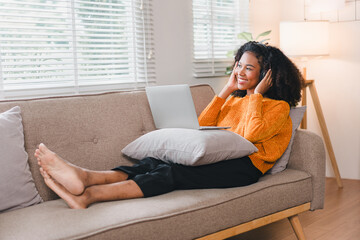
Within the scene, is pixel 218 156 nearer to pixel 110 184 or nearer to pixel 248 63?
pixel 110 184

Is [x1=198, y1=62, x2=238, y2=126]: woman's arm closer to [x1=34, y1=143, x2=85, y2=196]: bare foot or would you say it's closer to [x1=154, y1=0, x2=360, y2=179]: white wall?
[x1=154, y1=0, x2=360, y2=179]: white wall

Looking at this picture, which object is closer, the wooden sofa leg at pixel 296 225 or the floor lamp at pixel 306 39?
the wooden sofa leg at pixel 296 225

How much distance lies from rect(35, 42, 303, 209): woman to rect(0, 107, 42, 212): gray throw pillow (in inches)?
4.3

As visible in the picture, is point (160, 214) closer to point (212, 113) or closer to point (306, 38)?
Answer: point (212, 113)

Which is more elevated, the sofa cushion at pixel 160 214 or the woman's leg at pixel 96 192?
the woman's leg at pixel 96 192

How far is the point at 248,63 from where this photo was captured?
2408 millimetres

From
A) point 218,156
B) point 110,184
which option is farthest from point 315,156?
point 110,184

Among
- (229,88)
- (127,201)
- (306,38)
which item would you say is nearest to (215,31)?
(306,38)

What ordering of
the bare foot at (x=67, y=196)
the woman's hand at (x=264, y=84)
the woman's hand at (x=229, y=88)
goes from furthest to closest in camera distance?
the woman's hand at (x=229, y=88)
the woman's hand at (x=264, y=84)
the bare foot at (x=67, y=196)

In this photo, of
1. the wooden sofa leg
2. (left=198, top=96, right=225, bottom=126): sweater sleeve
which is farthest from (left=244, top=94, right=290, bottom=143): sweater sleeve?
the wooden sofa leg

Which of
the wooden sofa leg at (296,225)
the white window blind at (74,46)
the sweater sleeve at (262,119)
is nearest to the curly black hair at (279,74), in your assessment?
the sweater sleeve at (262,119)

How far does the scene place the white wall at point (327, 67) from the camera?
3139 mm

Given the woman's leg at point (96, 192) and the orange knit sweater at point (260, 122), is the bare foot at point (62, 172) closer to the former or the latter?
the woman's leg at point (96, 192)

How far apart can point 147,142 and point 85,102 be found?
37 cm
